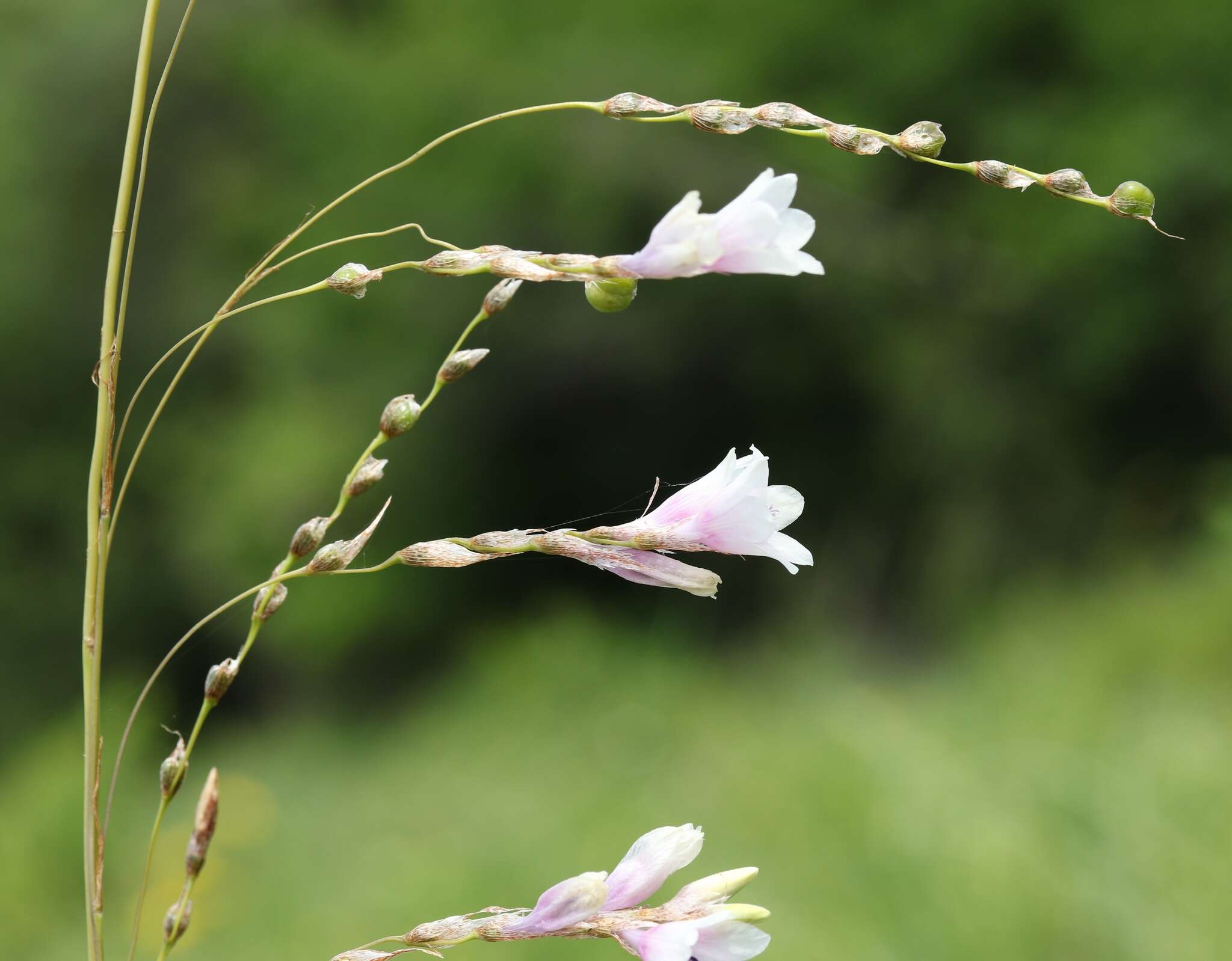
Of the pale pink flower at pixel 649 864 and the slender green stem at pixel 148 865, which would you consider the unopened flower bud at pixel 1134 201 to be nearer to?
the pale pink flower at pixel 649 864

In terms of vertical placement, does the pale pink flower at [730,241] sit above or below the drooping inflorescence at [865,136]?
below

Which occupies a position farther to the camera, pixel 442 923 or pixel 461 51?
pixel 461 51

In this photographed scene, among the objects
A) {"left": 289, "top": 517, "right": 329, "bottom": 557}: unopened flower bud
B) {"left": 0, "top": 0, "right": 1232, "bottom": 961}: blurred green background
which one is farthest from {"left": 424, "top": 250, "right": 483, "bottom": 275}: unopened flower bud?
{"left": 0, "top": 0, "right": 1232, "bottom": 961}: blurred green background

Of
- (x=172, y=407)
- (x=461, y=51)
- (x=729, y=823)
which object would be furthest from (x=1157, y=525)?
(x=172, y=407)

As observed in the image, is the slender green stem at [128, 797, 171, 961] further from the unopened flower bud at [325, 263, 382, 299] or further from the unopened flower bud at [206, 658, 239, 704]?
the unopened flower bud at [325, 263, 382, 299]

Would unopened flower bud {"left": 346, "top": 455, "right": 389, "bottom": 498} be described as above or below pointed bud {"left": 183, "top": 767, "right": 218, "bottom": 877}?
above

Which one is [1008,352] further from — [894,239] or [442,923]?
[442,923]

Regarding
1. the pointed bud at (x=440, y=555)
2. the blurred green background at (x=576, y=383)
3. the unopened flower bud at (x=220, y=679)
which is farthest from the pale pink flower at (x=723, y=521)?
the blurred green background at (x=576, y=383)
